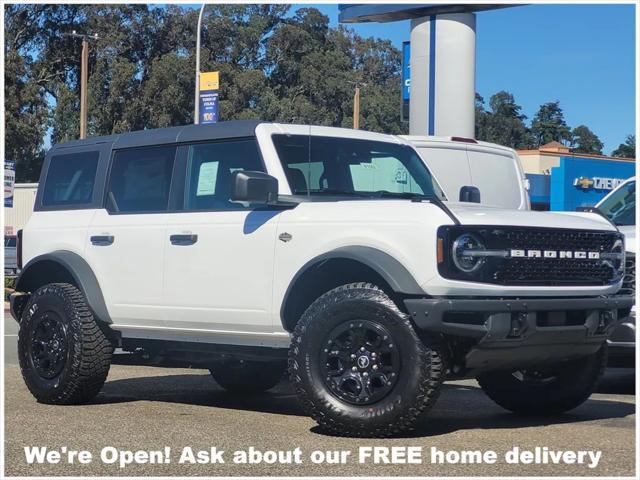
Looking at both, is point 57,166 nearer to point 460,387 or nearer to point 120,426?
point 120,426

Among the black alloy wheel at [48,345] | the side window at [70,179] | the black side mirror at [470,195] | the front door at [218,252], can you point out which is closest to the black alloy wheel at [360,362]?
the front door at [218,252]

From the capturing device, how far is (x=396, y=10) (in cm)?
2125

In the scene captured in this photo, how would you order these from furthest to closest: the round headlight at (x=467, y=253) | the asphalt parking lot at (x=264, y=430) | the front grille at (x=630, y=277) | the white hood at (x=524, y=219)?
the front grille at (x=630, y=277)
the white hood at (x=524, y=219)
the round headlight at (x=467, y=253)
the asphalt parking lot at (x=264, y=430)

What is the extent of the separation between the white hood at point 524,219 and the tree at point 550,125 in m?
103

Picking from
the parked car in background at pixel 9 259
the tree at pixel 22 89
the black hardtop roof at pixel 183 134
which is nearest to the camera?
the black hardtop roof at pixel 183 134

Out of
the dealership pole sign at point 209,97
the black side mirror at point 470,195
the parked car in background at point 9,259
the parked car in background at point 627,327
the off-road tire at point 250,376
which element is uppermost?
the dealership pole sign at point 209,97

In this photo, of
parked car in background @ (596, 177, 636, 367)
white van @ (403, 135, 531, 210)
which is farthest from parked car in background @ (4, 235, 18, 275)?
parked car in background @ (596, 177, 636, 367)

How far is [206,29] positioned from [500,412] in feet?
156

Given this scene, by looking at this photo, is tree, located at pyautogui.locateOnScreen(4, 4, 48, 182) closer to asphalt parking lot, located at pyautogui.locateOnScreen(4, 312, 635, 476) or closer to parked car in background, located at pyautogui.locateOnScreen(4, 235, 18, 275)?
parked car in background, located at pyautogui.locateOnScreen(4, 235, 18, 275)

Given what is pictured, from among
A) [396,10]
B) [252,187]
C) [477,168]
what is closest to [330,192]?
[252,187]

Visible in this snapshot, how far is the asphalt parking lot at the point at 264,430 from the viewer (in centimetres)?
602

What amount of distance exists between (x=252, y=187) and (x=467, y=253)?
1.48 m

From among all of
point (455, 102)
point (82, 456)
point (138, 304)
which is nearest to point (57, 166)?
point (138, 304)

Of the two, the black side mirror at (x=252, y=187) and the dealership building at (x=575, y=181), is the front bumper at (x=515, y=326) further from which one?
the dealership building at (x=575, y=181)
